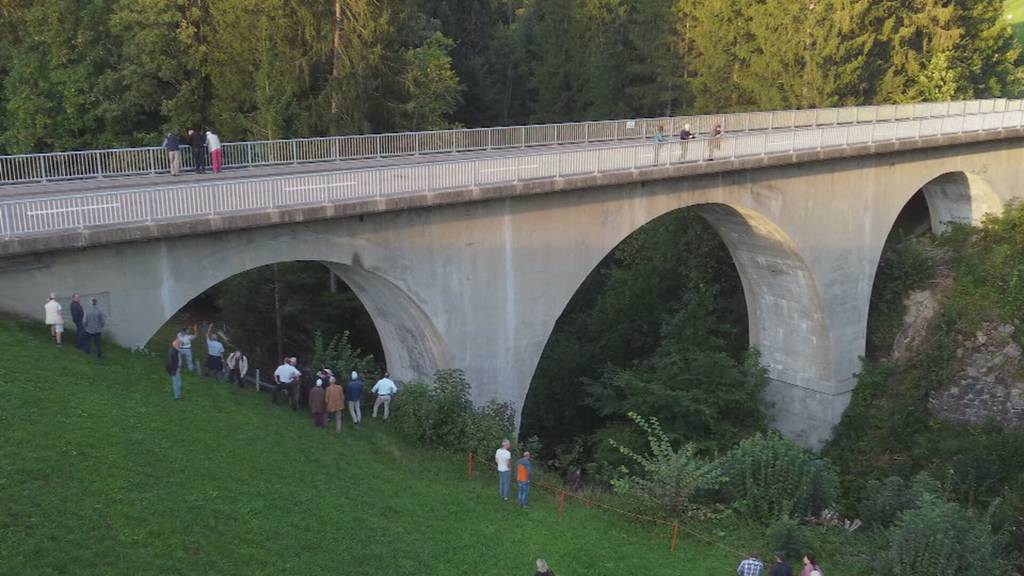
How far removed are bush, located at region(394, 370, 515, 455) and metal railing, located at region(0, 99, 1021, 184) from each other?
302 inches

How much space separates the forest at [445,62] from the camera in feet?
90.9

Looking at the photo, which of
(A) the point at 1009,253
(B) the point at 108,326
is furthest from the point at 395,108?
(A) the point at 1009,253

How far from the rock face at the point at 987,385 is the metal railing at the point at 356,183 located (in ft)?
29.0

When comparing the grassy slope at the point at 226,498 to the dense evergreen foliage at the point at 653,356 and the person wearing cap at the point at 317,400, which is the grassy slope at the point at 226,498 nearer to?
the person wearing cap at the point at 317,400

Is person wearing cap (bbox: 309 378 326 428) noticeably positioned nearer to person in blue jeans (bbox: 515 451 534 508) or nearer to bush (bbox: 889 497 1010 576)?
person in blue jeans (bbox: 515 451 534 508)

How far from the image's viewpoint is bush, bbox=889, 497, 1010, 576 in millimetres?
12945

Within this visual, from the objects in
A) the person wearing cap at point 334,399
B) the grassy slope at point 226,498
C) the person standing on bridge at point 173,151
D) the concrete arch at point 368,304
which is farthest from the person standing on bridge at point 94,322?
the person standing on bridge at point 173,151

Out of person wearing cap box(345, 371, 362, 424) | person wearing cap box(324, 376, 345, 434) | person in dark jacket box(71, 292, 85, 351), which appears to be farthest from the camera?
person wearing cap box(345, 371, 362, 424)

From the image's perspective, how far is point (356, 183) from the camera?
15562 millimetres

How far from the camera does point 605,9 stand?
49.5 meters

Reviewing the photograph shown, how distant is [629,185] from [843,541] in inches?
363

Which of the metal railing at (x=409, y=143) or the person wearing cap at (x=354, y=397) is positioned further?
the metal railing at (x=409, y=143)

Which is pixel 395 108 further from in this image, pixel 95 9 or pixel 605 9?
pixel 605 9

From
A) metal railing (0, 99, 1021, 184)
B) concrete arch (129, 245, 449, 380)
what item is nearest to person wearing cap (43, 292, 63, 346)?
concrete arch (129, 245, 449, 380)
